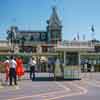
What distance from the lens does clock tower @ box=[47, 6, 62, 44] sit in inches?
5359

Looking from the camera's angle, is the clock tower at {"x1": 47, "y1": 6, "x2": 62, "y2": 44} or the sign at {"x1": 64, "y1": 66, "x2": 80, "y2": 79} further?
the clock tower at {"x1": 47, "y1": 6, "x2": 62, "y2": 44}

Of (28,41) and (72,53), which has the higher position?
(28,41)

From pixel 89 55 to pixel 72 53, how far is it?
27329mm

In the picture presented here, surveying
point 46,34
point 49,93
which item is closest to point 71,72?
point 49,93

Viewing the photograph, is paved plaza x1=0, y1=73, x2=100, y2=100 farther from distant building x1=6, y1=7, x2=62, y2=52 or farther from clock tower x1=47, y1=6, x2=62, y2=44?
clock tower x1=47, y1=6, x2=62, y2=44

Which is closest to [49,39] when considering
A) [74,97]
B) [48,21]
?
[48,21]

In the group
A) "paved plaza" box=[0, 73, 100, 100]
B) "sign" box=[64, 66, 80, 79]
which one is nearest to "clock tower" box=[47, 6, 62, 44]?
"sign" box=[64, 66, 80, 79]

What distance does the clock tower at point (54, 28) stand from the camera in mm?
136125

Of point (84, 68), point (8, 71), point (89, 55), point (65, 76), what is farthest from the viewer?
point (89, 55)

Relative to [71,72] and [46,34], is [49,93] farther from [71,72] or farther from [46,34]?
[46,34]

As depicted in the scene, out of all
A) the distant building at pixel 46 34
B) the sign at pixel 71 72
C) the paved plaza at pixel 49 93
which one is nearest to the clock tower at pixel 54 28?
the distant building at pixel 46 34

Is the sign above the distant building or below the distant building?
below

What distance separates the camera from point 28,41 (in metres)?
135

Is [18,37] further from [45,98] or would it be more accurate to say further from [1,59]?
[45,98]
